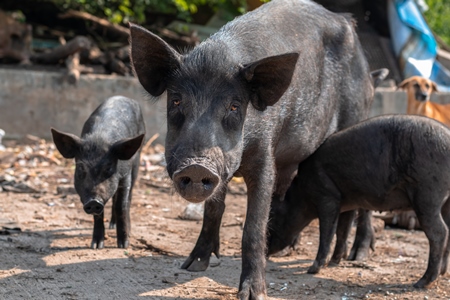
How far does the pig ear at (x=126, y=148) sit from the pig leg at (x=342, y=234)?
5.80 ft

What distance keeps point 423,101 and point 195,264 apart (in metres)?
Answer: 6.57

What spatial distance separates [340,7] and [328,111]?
27.5 feet

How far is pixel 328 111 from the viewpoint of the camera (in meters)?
5.98

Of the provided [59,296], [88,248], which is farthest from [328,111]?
[59,296]

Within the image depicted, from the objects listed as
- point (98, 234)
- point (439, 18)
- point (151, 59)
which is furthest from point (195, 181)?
point (439, 18)

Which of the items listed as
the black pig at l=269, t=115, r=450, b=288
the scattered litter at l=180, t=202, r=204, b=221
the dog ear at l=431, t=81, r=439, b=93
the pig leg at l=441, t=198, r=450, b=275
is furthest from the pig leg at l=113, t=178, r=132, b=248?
the dog ear at l=431, t=81, r=439, b=93

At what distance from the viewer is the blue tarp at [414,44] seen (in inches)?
517

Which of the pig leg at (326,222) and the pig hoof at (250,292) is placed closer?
the pig hoof at (250,292)

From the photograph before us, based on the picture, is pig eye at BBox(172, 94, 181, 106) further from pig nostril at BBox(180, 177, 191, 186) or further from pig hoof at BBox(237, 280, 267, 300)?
pig hoof at BBox(237, 280, 267, 300)

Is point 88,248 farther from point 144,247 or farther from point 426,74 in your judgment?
point 426,74

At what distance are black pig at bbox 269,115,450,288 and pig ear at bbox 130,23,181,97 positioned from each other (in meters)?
1.72

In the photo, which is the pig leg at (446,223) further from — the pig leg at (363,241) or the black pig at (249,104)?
the black pig at (249,104)

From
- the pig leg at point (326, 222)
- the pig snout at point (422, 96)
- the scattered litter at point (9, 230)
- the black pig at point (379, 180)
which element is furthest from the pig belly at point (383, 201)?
the pig snout at point (422, 96)

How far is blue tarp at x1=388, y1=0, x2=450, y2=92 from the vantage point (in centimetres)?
1313
